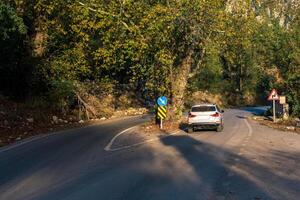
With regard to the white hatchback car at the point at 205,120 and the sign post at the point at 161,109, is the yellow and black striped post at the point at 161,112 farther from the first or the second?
the white hatchback car at the point at 205,120

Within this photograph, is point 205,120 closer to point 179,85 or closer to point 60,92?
point 179,85

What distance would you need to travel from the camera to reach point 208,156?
17328 millimetres

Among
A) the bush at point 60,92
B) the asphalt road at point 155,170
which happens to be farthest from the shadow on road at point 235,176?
the bush at point 60,92

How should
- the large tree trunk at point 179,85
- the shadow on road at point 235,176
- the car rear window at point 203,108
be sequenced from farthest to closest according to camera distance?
the large tree trunk at point 179,85, the car rear window at point 203,108, the shadow on road at point 235,176

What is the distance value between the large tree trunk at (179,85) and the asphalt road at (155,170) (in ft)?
30.5

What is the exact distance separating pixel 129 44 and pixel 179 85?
14.1ft

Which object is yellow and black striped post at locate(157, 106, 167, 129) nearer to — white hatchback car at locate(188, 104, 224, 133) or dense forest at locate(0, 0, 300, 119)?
dense forest at locate(0, 0, 300, 119)

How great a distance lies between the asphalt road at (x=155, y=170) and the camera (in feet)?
36.2

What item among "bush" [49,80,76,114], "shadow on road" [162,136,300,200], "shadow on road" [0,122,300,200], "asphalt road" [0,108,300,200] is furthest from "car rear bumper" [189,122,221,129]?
"bush" [49,80,76,114]

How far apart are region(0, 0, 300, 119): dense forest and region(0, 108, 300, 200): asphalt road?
9050 mm

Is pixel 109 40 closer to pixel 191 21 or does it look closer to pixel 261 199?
pixel 191 21

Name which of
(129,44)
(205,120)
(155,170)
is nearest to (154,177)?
(155,170)

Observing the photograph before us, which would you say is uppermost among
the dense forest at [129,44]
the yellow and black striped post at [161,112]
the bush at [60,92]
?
the dense forest at [129,44]

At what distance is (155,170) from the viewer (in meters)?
14.2
